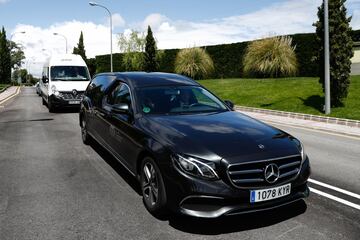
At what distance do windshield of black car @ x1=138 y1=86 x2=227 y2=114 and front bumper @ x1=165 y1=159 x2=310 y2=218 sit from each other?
161 cm

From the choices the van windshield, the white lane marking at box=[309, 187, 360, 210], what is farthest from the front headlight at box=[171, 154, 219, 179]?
the van windshield

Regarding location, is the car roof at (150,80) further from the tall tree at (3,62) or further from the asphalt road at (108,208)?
the tall tree at (3,62)

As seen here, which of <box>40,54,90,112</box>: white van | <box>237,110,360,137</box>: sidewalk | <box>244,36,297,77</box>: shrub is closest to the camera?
<box>237,110,360,137</box>: sidewalk

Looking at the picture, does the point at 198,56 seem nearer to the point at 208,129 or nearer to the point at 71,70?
the point at 71,70

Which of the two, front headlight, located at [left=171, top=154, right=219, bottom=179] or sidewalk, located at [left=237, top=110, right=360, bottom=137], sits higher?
front headlight, located at [left=171, top=154, right=219, bottom=179]

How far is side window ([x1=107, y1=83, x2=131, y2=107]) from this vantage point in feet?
19.3

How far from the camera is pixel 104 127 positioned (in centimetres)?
673

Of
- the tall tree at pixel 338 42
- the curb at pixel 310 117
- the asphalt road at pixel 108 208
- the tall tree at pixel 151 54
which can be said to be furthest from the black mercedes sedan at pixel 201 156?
the tall tree at pixel 151 54

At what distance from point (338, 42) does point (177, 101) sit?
1204cm

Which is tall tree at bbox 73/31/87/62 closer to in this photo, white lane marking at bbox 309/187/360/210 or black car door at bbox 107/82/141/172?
black car door at bbox 107/82/141/172

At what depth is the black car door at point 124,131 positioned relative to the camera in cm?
511

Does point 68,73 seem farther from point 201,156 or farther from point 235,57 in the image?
point 235,57

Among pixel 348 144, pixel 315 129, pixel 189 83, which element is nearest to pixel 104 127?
pixel 189 83

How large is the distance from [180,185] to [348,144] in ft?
22.8
